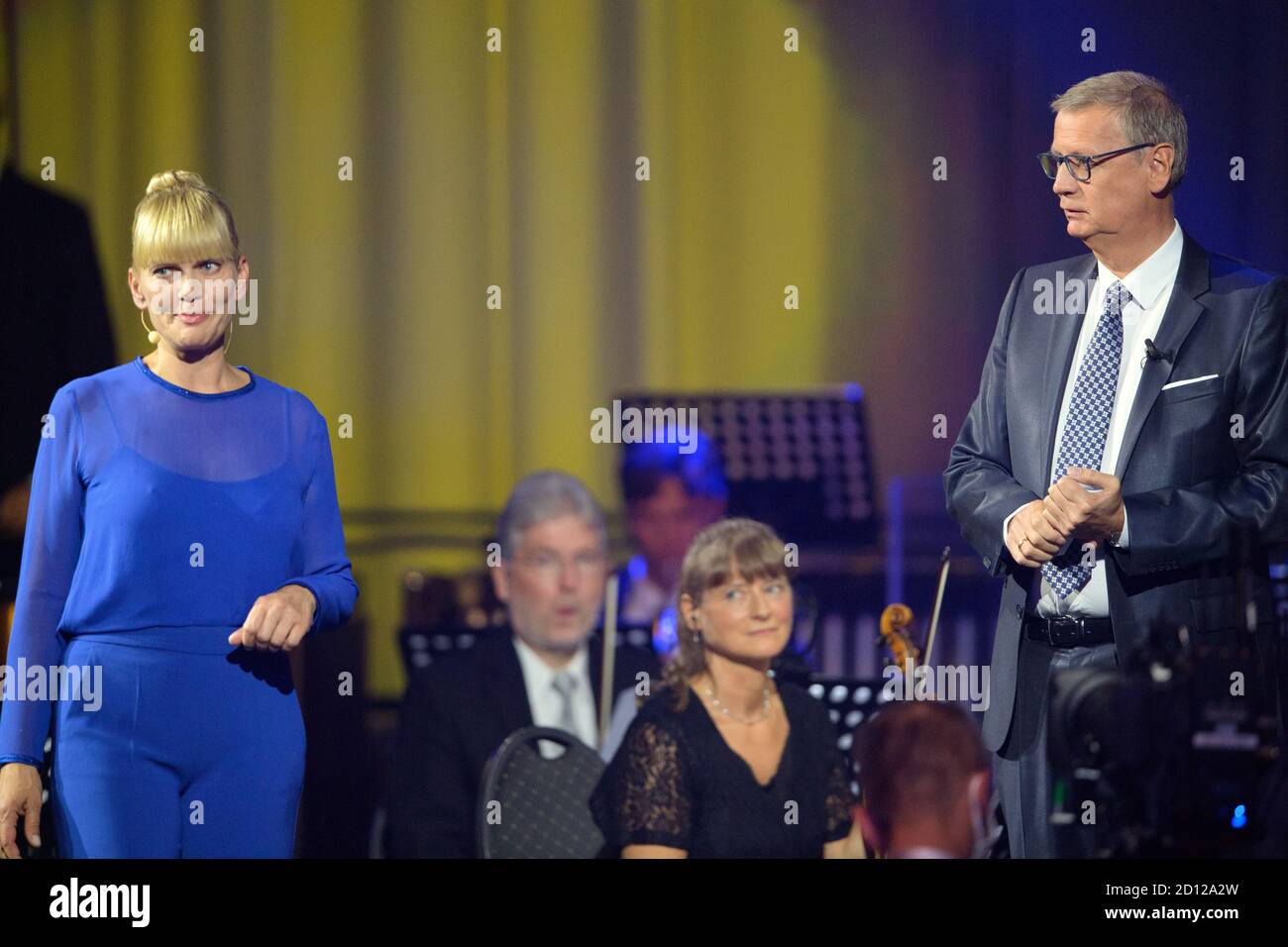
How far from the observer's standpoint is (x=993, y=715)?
11.9ft

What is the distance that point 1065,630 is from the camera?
11.5 ft

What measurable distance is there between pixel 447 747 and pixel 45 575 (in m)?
1.07

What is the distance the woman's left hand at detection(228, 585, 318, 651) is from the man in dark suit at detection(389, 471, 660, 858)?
61 cm

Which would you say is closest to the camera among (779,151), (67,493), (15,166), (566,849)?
(67,493)

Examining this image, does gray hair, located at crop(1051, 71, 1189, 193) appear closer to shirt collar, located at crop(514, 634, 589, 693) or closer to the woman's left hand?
shirt collar, located at crop(514, 634, 589, 693)

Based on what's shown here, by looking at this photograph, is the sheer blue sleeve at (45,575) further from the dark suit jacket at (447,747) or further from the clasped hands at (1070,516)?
the clasped hands at (1070,516)

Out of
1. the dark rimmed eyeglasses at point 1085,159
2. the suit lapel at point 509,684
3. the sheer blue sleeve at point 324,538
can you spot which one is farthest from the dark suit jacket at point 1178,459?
the sheer blue sleeve at point 324,538

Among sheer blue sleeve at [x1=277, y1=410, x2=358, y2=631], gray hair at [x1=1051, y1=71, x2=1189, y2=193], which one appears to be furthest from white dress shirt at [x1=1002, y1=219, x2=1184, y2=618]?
sheer blue sleeve at [x1=277, y1=410, x2=358, y2=631]

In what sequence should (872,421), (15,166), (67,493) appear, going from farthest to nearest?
1. (872,421)
2. (15,166)
3. (67,493)

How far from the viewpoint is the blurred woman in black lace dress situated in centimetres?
368

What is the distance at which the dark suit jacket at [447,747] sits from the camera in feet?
13.1

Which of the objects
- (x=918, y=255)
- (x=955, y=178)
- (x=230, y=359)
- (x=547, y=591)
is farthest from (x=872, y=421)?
(x=230, y=359)

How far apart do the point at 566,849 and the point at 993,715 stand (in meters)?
1.04
